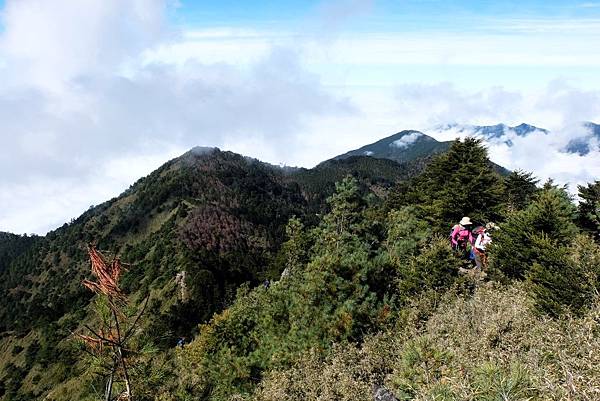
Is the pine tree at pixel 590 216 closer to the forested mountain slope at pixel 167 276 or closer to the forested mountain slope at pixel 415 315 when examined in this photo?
the forested mountain slope at pixel 415 315

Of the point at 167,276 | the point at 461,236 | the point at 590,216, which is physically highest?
the point at 167,276

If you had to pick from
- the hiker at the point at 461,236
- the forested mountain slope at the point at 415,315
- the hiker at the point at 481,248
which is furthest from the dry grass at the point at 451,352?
the hiker at the point at 461,236

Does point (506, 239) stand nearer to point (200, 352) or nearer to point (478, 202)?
point (478, 202)

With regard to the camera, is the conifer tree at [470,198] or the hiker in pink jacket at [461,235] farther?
the conifer tree at [470,198]

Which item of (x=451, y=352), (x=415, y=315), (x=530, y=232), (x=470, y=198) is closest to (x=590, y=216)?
(x=470, y=198)

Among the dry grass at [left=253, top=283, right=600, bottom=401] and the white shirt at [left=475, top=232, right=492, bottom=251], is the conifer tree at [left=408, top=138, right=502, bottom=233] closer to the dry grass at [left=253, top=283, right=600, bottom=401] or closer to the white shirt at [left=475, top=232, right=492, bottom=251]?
the white shirt at [left=475, top=232, right=492, bottom=251]

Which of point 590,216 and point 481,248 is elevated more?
point 590,216

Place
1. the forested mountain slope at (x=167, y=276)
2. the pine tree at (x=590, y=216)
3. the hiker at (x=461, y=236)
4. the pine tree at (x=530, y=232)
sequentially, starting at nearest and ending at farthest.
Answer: the pine tree at (x=530, y=232)
the hiker at (x=461, y=236)
the pine tree at (x=590, y=216)
the forested mountain slope at (x=167, y=276)

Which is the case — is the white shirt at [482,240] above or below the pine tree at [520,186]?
below

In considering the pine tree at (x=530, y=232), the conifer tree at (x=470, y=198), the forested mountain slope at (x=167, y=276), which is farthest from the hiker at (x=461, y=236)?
the forested mountain slope at (x=167, y=276)

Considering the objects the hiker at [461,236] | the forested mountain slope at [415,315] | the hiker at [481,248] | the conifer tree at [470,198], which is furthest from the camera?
the conifer tree at [470,198]

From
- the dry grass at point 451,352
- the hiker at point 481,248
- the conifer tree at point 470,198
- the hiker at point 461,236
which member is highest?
the conifer tree at point 470,198

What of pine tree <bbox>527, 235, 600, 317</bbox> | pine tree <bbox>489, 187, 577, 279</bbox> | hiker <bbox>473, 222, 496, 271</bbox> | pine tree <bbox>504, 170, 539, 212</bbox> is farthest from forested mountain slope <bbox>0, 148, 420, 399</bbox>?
pine tree <bbox>527, 235, 600, 317</bbox>

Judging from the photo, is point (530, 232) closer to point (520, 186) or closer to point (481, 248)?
point (481, 248)
